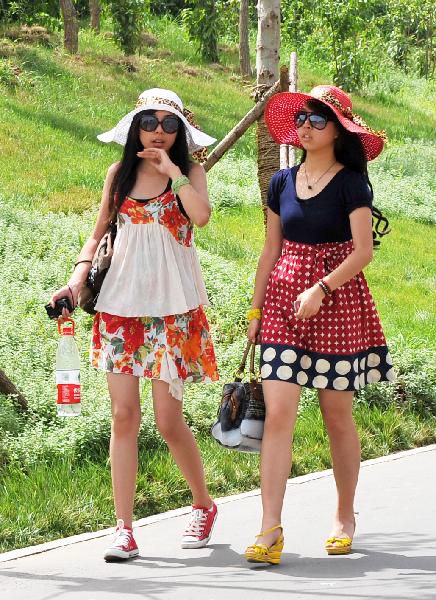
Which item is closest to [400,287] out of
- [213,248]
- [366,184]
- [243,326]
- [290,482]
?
[213,248]

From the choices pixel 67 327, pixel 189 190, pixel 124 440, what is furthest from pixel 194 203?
pixel 124 440

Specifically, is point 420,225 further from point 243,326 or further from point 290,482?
point 290,482

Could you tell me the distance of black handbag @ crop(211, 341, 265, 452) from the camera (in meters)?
5.73

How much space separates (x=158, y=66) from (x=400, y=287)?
17944 millimetres

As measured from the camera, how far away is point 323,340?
223 inches

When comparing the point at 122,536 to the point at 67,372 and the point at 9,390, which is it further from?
the point at 9,390

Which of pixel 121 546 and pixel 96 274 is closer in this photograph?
pixel 121 546

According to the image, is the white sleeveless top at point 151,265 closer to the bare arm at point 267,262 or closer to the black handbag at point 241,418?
the bare arm at point 267,262

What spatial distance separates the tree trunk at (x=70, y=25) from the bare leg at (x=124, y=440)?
23.7 meters

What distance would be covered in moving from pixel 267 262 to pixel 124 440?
98cm

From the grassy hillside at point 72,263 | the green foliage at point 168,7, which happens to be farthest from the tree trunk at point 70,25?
the green foliage at point 168,7

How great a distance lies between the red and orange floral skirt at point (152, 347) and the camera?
18.8 ft

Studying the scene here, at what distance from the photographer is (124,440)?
5.71 m

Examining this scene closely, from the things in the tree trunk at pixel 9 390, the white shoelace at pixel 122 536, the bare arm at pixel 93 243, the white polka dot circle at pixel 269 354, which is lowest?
the white shoelace at pixel 122 536
